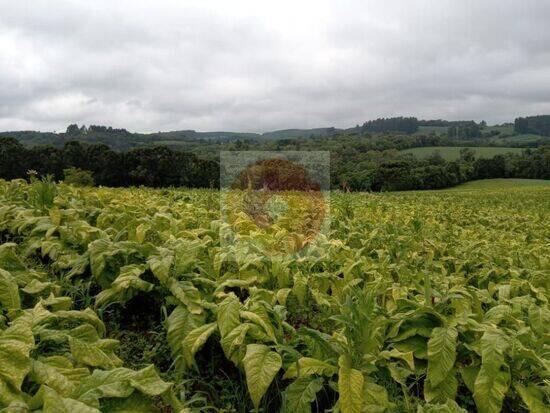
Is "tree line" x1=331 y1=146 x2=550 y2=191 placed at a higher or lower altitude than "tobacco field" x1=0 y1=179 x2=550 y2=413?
lower

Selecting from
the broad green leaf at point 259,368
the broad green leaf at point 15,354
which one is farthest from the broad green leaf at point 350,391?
the broad green leaf at point 15,354

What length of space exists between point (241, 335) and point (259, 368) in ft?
0.75

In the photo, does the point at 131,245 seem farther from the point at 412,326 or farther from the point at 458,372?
the point at 458,372

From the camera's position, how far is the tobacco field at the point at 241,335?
7.24ft

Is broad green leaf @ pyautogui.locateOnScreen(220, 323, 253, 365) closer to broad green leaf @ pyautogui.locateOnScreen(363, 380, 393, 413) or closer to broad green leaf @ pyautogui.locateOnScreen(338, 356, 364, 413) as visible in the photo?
broad green leaf @ pyautogui.locateOnScreen(338, 356, 364, 413)

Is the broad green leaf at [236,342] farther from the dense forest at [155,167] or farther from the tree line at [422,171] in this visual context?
the dense forest at [155,167]

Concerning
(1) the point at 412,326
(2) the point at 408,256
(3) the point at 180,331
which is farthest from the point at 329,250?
(3) the point at 180,331

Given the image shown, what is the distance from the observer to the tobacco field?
2207 mm

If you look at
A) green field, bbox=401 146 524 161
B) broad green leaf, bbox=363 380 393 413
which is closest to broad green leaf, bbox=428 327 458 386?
broad green leaf, bbox=363 380 393 413

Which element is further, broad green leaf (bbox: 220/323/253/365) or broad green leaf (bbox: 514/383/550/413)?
broad green leaf (bbox: 220/323/253/365)

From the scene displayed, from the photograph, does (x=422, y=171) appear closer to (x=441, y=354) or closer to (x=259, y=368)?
(x=441, y=354)

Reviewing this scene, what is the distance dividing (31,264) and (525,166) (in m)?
76.6

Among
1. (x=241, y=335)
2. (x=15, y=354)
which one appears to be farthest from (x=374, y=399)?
(x=15, y=354)

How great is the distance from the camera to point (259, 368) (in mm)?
2561
